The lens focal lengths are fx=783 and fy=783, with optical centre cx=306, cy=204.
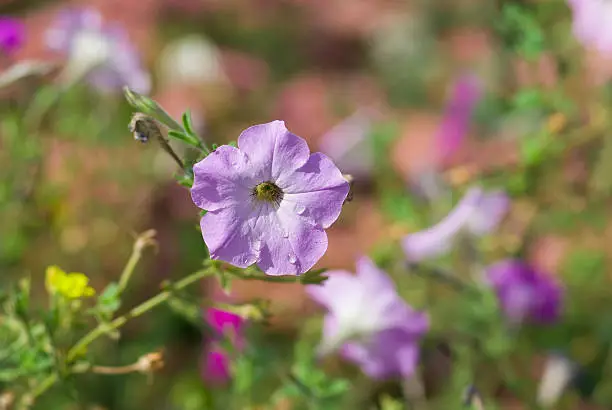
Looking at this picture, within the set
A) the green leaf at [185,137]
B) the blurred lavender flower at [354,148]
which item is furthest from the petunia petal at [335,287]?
the blurred lavender flower at [354,148]

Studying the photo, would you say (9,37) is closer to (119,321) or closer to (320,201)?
(119,321)

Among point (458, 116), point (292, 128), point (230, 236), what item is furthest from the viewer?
Result: point (292, 128)

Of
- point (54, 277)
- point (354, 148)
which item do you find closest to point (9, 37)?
point (54, 277)

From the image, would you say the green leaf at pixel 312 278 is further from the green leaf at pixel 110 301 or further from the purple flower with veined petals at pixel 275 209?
the green leaf at pixel 110 301

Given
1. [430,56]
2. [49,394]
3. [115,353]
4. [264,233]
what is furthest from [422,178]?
[430,56]

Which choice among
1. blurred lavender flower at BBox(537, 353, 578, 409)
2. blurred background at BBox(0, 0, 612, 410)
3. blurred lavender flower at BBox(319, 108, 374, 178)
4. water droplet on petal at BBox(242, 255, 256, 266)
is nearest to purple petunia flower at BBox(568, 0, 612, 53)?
blurred background at BBox(0, 0, 612, 410)

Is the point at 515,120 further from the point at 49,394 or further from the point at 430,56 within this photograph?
the point at 49,394
